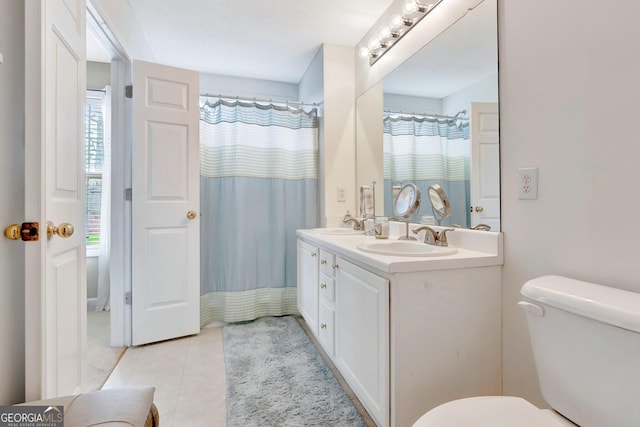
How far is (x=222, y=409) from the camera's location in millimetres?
1532

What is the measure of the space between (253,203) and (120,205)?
0.95m

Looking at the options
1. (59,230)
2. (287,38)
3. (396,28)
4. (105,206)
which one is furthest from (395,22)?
(105,206)

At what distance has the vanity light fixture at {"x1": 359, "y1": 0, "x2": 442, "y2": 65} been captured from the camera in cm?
180

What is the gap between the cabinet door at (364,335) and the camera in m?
1.19

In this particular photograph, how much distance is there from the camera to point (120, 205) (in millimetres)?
A: 2186

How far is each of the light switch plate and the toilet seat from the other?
68cm

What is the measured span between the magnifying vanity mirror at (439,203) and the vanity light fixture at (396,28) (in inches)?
38.3

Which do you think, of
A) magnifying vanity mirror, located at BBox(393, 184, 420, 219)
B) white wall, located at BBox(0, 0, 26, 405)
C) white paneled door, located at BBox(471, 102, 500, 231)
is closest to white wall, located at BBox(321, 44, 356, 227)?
magnifying vanity mirror, located at BBox(393, 184, 420, 219)

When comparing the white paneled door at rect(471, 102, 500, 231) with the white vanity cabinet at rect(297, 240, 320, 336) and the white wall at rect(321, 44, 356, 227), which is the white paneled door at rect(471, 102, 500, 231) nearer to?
the white vanity cabinet at rect(297, 240, 320, 336)

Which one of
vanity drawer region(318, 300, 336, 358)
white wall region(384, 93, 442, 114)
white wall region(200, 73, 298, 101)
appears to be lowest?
vanity drawer region(318, 300, 336, 358)

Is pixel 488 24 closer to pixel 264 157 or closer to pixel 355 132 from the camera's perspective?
pixel 355 132

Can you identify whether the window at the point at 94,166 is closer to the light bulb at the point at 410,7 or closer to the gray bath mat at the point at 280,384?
the gray bath mat at the point at 280,384

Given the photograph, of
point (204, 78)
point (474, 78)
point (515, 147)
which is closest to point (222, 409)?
point (515, 147)

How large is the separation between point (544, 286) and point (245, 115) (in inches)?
94.0
